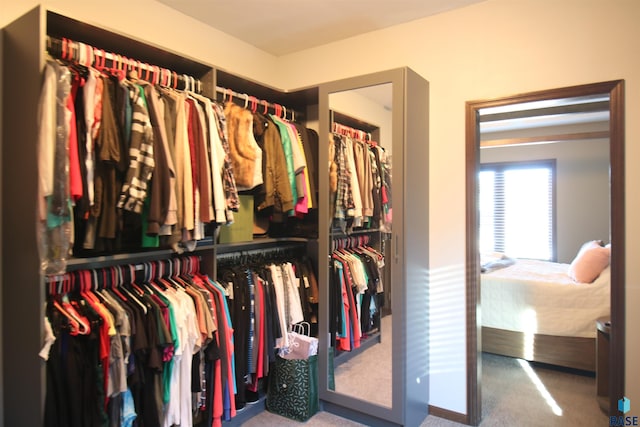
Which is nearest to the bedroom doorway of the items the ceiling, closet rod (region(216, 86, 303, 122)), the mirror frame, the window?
the mirror frame

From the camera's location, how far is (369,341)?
262 cm

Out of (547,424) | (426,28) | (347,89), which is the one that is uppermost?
(426,28)

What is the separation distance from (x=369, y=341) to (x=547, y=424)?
4.04ft

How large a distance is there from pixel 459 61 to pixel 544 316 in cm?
227

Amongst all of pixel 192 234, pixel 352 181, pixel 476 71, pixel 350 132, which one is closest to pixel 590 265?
pixel 476 71

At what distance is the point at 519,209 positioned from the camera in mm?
6305

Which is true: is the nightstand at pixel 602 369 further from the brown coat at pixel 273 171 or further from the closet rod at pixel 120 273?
the closet rod at pixel 120 273

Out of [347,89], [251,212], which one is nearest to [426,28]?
[347,89]

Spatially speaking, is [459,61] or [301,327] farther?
[301,327]

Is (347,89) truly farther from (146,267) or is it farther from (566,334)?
(566,334)

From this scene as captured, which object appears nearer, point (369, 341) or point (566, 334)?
point (369, 341)

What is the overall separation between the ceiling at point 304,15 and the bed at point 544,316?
2.40m

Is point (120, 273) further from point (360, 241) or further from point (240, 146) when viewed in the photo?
→ point (360, 241)

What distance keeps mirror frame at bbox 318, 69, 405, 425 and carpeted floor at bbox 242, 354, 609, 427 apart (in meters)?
0.12
